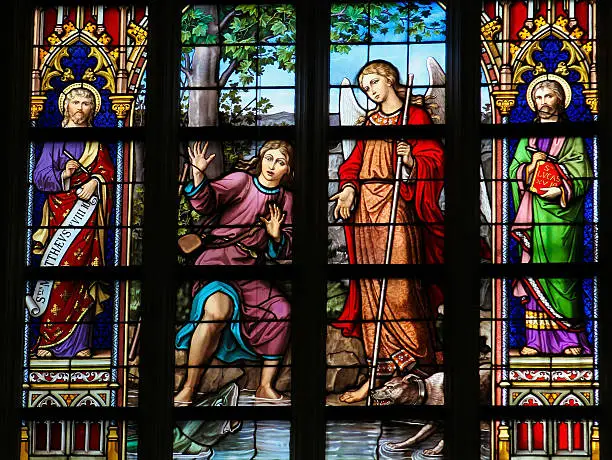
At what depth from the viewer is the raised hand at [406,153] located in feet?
31.9

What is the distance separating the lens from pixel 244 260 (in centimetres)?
963

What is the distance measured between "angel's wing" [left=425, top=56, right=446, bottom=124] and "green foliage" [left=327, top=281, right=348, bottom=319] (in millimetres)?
1260

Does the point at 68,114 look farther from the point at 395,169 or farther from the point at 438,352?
the point at 438,352

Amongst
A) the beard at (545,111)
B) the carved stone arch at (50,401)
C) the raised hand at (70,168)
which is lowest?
the carved stone arch at (50,401)

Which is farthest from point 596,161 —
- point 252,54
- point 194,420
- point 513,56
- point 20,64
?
point 20,64

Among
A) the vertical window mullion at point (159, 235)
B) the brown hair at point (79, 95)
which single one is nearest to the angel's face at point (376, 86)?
the vertical window mullion at point (159, 235)

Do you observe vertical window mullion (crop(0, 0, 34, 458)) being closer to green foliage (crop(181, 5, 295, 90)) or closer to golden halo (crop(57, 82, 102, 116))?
golden halo (crop(57, 82, 102, 116))

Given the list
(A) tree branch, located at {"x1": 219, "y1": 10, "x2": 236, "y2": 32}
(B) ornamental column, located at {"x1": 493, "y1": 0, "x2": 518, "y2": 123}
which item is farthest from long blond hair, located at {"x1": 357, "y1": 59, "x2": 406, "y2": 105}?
(A) tree branch, located at {"x1": 219, "y1": 10, "x2": 236, "y2": 32}

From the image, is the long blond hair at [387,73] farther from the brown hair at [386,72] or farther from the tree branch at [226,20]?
the tree branch at [226,20]

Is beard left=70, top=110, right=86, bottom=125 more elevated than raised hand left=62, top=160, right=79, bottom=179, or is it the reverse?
beard left=70, top=110, right=86, bottom=125

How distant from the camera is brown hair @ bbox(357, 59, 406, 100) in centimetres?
985

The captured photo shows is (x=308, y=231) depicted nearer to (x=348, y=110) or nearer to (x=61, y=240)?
(x=348, y=110)

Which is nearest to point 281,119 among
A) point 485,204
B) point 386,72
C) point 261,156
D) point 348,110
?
point 261,156

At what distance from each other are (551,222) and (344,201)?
4.38 ft
